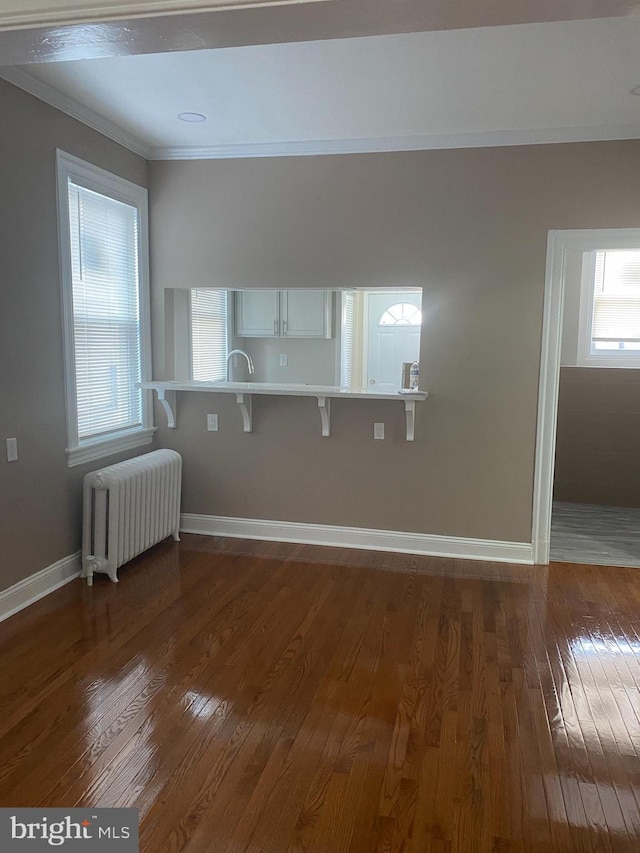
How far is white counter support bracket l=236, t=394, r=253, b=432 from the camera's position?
14.5 feet

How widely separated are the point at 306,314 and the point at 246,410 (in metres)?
1.42

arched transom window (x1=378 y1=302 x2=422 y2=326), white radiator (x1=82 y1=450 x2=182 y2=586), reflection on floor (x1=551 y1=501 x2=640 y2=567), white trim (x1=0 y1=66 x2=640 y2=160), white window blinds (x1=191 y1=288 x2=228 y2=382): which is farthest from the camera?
arched transom window (x1=378 y1=302 x2=422 y2=326)

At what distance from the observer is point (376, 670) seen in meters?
2.83

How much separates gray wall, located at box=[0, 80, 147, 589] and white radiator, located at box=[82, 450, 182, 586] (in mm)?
152

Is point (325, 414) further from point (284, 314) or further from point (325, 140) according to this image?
point (325, 140)

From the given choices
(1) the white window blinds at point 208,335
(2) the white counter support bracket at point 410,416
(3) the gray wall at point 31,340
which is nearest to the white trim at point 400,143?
(3) the gray wall at point 31,340

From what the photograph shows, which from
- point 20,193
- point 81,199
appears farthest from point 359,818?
point 81,199

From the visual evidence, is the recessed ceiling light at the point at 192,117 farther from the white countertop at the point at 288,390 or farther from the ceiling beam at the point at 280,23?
the ceiling beam at the point at 280,23

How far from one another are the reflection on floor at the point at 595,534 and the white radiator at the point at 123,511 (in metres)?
2.73

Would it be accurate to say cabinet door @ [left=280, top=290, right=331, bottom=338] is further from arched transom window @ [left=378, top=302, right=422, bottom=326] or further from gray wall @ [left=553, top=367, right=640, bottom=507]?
gray wall @ [left=553, top=367, right=640, bottom=507]

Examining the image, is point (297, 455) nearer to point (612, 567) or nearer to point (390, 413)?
point (390, 413)

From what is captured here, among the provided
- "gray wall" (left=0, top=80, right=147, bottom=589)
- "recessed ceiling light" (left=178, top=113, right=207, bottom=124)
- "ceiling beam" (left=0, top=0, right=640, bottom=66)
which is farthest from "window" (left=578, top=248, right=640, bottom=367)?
"ceiling beam" (left=0, top=0, right=640, bottom=66)

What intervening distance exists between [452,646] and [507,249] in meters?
2.44

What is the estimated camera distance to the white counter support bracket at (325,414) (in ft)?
13.9
